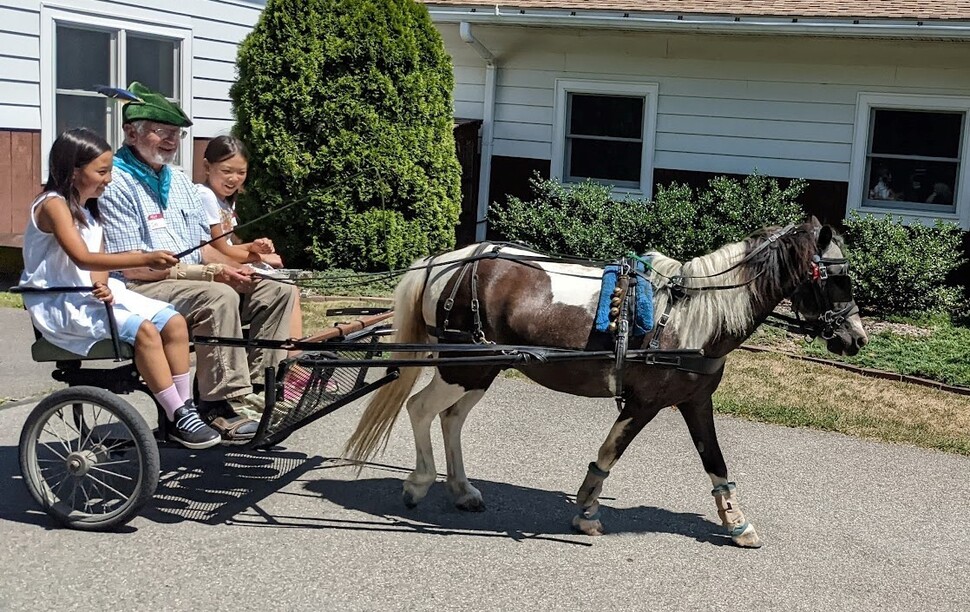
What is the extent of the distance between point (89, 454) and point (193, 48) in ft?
29.7

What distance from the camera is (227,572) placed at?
4.86 m

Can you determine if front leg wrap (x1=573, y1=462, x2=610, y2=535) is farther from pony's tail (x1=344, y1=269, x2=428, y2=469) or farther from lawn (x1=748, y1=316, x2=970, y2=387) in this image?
lawn (x1=748, y1=316, x2=970, y2=387)

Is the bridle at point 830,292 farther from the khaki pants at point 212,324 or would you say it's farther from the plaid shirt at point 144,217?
the plaid shirt at point 144,217

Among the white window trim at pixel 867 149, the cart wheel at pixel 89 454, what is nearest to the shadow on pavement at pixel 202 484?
the cart wheel at pixel 89 454

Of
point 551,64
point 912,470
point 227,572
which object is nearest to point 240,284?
point 227,572

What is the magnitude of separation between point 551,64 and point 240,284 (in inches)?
353

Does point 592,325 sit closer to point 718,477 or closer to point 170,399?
point 718,477

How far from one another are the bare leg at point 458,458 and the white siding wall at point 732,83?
8.36 meters

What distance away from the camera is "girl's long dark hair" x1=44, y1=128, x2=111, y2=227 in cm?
507

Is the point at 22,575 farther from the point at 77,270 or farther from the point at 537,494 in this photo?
the point at 537,494

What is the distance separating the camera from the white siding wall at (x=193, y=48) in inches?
445

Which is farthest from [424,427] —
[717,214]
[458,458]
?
[717,214]

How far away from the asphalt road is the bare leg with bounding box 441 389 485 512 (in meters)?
0.08

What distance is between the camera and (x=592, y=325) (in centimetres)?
541
